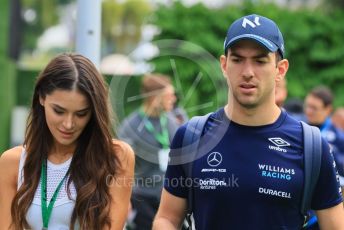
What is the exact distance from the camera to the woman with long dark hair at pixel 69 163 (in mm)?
3986

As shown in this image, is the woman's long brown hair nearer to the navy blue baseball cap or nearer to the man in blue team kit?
the man in blue team kit

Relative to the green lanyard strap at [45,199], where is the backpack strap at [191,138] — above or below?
above

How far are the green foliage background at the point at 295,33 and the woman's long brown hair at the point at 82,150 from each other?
34.4 feet

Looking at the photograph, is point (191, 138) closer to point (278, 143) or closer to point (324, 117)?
point (278, 143)

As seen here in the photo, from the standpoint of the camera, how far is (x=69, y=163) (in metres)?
4.13

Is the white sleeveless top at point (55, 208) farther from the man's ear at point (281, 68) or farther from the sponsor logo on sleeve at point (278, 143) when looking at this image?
the man's ear at point (281, 68)

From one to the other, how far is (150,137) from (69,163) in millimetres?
4331

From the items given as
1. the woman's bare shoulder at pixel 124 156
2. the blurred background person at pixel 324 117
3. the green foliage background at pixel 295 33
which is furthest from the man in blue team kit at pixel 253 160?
the green foliage background at pixel 295 33

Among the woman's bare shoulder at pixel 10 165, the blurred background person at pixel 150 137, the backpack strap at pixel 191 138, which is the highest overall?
the backpack strap at pixel 191 138

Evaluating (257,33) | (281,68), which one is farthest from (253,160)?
(257,33)

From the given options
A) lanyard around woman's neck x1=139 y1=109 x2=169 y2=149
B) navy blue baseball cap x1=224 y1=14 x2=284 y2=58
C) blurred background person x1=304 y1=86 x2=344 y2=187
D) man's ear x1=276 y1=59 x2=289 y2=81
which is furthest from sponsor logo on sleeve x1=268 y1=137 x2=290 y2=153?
blurred background person x1=304 y1=86 x2=344 y2=187

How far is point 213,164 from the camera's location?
3.86 meters

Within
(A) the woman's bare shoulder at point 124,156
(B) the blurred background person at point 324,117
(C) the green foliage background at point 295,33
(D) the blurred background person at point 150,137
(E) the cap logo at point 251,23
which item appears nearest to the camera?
(E) the cap logo at point 251,23

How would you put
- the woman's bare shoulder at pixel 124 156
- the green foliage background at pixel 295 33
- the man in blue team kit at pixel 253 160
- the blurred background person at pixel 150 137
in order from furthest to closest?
the green foliage background at pixel 295 33 → the blurred background person at pixel 150 137 → the woman's bare shoulder at pixel 124 156 → the man in blue team kit at pixel 253 160
